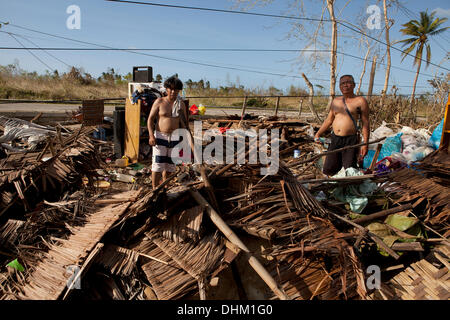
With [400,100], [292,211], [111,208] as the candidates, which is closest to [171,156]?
[111,208]

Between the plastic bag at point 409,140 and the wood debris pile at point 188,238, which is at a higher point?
the plastic bag at point 409,140

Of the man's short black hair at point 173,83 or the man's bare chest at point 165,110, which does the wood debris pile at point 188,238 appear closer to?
the man's bare chest at point 165,110

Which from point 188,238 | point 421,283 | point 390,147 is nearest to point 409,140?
point 390,147

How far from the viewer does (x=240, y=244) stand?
230 centimetres

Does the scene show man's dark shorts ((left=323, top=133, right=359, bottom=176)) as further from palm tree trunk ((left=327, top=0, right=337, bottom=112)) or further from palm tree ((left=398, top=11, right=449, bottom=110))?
palm tree ((left=398, top=11, right=449, bottom=110))

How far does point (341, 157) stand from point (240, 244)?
8.38 feet

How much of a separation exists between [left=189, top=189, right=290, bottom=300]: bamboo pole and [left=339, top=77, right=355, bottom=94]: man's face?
269 cm

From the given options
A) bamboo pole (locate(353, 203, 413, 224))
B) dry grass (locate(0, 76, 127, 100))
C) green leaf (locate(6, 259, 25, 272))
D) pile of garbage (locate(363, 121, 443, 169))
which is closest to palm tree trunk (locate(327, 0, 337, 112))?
pile of garbage (locate(363, 121, 443, 169))

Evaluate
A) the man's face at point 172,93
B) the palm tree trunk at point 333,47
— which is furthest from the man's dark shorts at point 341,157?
the palm tree trunk at point 333,47

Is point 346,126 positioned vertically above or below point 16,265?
above

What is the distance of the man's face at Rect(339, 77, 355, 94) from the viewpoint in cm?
400

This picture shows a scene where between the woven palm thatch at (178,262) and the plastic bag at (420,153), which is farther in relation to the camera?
the plastic bag at (420,153)

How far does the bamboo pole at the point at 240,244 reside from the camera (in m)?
2.08

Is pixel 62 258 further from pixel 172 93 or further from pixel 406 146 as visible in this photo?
pixel 406 146
